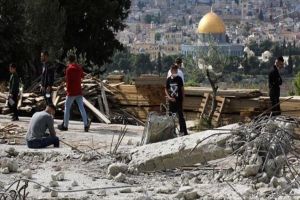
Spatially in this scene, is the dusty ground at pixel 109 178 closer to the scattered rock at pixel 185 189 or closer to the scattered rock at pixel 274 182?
the scattered rock at pixel 185 189

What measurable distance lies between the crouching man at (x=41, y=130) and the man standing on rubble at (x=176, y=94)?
8.65 feet

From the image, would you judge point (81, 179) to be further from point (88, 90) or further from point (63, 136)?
point (88, 90)

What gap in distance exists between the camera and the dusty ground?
1134 centimetres

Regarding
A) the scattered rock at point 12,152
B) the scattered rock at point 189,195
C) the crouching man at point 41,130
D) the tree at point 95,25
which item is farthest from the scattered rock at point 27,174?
the tree at point 95,25

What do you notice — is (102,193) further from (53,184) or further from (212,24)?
(212,24)

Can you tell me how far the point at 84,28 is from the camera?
37.5 m

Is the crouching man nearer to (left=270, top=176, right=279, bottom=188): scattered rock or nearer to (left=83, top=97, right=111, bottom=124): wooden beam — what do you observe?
(left=270, top=176, right=279, bottom=188): scattered rock

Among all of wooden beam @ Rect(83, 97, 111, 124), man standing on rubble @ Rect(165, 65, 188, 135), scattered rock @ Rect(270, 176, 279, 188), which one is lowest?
wooden beam @ Rect(83, 97, 111, 124)

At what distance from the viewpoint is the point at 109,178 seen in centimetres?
1265

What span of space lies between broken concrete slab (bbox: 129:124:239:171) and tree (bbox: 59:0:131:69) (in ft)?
71.8

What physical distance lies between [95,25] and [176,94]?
21.0 metres

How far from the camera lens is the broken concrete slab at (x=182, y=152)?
494 inches

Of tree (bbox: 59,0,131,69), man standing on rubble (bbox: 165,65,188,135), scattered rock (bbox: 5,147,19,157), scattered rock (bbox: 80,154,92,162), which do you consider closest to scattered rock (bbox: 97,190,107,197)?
scattered rock (bbox: 80,154,92,162)

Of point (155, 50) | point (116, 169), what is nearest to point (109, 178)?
point (116, 169)
